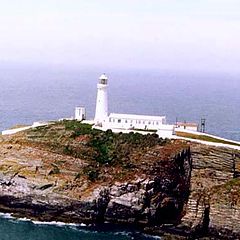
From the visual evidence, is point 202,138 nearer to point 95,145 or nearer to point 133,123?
point 133,123

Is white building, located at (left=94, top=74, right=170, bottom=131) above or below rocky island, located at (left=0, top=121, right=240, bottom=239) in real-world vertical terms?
above

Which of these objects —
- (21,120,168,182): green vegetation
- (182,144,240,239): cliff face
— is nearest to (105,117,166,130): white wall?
(21,120,168,182): green vegetation

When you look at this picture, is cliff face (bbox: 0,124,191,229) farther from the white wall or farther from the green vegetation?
the white wall

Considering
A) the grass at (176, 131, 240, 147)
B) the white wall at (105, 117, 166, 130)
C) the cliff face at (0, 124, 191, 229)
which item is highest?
the white wall at (105, 117, 166, 130)

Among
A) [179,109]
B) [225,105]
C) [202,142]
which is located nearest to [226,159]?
[202,142]

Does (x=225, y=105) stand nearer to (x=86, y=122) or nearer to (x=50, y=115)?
(x=50, y=115)

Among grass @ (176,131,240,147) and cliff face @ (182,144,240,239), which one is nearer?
cliff face @ (182,144,240,239)
